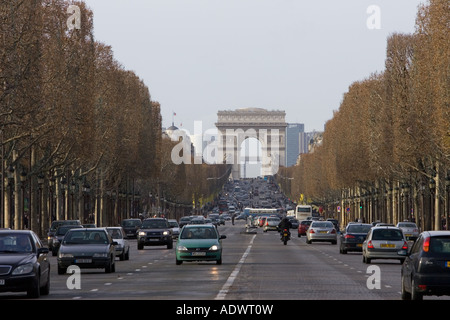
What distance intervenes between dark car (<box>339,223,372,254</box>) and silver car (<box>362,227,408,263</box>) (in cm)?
1109

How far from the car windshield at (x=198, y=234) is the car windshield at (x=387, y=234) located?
683cm

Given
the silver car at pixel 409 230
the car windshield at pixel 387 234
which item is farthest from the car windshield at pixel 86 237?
the silver car at pixel 409 230

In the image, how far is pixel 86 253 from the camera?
38219 mm

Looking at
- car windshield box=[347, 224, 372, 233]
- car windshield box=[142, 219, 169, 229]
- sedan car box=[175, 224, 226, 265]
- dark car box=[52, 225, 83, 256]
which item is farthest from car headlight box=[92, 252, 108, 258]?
car windshield box=[142, 219, 169, 229]

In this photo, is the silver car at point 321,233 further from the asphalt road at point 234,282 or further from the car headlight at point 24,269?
the car headlight at point 24,269

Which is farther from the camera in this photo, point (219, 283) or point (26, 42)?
point (26, 42)

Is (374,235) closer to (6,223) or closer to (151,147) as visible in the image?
(6,223)

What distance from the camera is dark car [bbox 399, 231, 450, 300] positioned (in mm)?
23781

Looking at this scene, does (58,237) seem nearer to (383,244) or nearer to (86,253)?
(383,244)

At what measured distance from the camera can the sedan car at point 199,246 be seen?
144ft

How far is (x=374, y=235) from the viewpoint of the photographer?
47.6 metres

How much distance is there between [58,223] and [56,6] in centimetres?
1380

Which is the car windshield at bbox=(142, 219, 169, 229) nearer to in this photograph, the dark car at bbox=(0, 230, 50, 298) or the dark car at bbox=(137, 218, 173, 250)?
the dark car at bbox=(137, 218, 173, 250)

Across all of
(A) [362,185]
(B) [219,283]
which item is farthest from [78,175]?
(B) [219,283]
